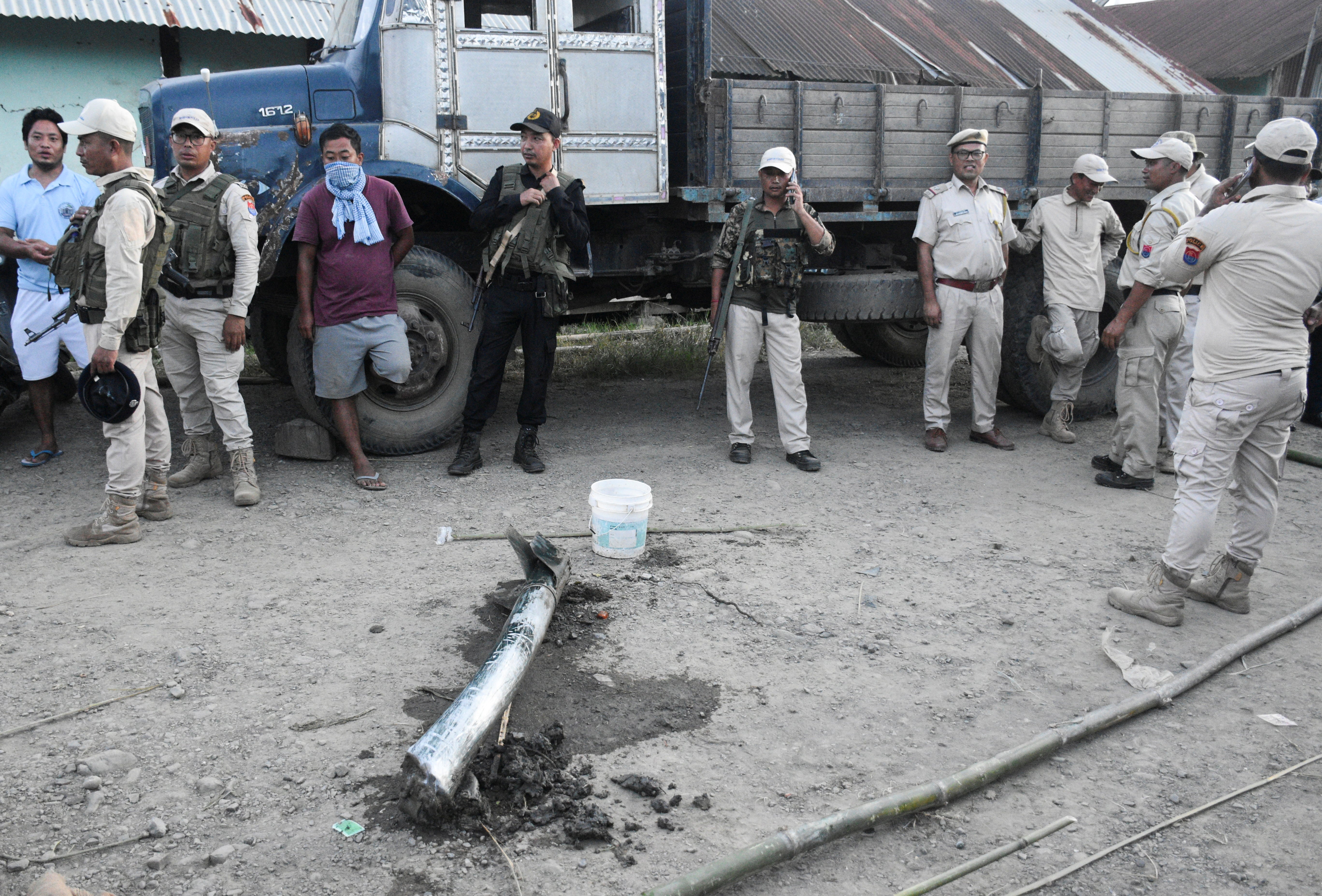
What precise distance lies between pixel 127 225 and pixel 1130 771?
4212 millimetres

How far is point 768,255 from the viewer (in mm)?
5660

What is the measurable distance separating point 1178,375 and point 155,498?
18.0 feet

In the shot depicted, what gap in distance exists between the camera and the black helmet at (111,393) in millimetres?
4297

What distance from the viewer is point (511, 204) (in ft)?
17.0

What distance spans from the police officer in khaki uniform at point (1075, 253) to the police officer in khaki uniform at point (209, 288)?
440 centimetres

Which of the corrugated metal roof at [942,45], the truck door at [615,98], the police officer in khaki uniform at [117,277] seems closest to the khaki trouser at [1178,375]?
the corrugated metal roof at [942,45]

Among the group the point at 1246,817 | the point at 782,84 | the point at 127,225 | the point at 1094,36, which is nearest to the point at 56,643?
the point at 127,225

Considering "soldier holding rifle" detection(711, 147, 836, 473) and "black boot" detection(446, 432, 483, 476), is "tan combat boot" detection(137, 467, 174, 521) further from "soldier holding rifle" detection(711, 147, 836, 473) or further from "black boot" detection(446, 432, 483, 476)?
"soldier holding rifle" detection(711, 147, 836, 473)

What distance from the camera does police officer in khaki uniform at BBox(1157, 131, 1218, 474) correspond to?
5.81 meters

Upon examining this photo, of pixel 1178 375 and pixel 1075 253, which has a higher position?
pixel 1075 253

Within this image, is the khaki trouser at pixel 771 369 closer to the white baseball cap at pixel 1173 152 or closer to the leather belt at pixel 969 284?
the leather belt at pixel 969 284

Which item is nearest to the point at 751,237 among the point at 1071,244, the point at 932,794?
Result: the point at 1071,244

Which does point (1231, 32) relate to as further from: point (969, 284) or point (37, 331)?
point (37, 331)

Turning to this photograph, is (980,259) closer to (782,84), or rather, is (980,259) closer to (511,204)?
(782,84)
